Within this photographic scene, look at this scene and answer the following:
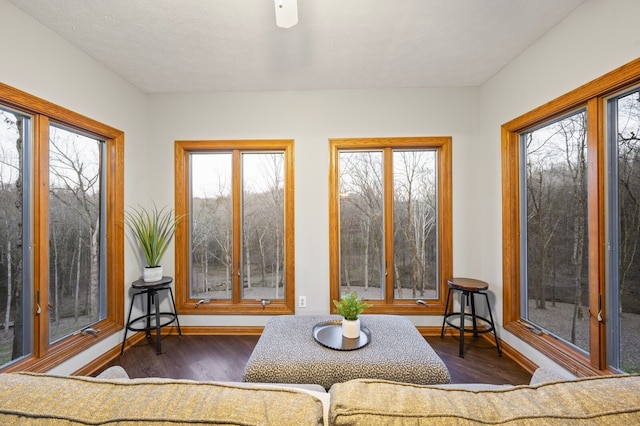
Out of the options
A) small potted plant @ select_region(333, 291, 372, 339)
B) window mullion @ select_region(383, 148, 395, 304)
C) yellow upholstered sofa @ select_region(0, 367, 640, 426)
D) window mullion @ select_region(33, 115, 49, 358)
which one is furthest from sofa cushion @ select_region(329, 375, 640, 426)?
window mullion @ select_region(33, 115, 49, 358)

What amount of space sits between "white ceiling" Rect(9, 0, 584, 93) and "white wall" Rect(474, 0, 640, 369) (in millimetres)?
126

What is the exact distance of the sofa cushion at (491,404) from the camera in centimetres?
63

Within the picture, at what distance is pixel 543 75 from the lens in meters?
2.10

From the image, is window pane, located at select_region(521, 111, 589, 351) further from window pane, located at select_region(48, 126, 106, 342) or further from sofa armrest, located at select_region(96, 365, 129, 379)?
window pane, located at select_region(48, 126, 106, 342)

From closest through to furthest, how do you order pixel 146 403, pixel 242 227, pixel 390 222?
pixel 146 403 → pixel 390 222 → pixel 242 227

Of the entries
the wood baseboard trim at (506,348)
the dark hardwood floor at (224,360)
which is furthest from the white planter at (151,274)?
the wood baseboard trim at (506,348)

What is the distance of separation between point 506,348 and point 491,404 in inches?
93.8

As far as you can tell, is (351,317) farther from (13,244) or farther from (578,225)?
(13,244)

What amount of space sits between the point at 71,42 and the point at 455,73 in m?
3.36

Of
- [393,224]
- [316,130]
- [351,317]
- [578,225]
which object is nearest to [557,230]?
[578,225]

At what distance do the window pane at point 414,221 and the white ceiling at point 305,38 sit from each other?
2.87ft

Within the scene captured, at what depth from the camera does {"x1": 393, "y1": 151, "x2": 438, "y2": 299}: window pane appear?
301 cm

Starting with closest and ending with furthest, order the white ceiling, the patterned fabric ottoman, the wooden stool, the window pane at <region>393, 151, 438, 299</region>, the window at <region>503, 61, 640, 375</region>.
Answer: the patterned fabric ottoman < the window at <region>503, 61, 640, 375</region> < the white ceiling < the wooden stool < the window pane at <region>393, 151, 438, 299</region>

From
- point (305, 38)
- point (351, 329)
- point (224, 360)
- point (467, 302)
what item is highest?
point (305, 38)
